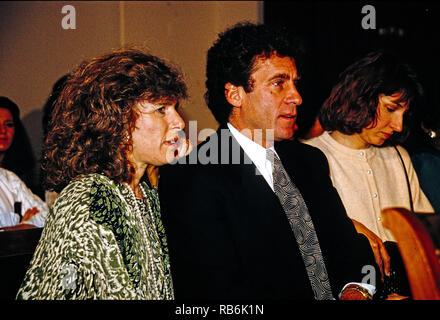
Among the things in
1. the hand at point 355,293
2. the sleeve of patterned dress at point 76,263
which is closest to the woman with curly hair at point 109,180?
the sleeve of patterned dress at point 76,263

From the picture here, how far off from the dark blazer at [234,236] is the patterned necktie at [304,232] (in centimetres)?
4

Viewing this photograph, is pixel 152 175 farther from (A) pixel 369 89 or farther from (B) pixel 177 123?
(A) pixel 369 89

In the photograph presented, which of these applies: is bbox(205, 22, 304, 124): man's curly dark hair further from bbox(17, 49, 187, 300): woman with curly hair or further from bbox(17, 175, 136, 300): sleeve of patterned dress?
bbox(17, 175, 136, 300): sleeve of patterned dress

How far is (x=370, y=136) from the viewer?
7.64 feet

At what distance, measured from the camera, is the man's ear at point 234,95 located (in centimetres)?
189

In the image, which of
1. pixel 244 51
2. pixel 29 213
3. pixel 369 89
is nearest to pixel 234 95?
pixel 244 51

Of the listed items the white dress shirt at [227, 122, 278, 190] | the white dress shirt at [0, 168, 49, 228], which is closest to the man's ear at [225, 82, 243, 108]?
the white dress shirt at [227, 122, 278, 190]

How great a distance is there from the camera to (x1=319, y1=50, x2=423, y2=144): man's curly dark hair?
228 cm

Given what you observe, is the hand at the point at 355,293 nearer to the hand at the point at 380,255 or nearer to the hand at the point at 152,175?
the hand at the point at 380,255

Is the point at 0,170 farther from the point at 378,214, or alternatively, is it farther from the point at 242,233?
the point at 378,214

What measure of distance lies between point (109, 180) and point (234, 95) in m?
0.66

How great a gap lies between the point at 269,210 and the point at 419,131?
4.73 ft

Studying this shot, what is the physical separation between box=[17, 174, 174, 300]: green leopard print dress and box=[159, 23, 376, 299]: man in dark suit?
177mm
